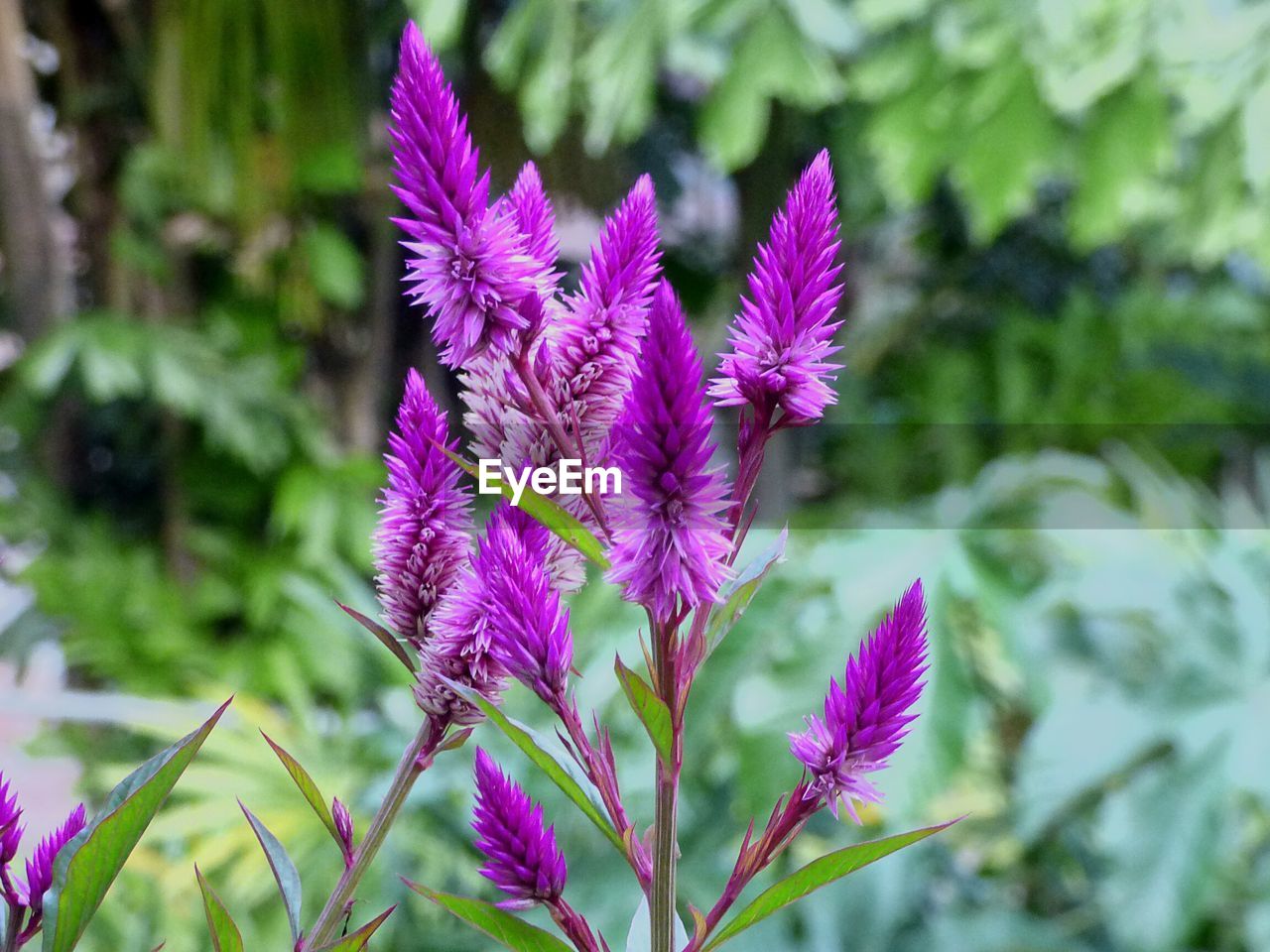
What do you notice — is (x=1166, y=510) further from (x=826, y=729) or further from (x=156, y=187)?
(x=156, y=187)

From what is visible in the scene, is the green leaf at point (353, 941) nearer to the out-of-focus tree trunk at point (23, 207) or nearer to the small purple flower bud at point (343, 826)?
the small purple flower bud at point (343, 826)

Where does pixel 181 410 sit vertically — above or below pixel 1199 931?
above

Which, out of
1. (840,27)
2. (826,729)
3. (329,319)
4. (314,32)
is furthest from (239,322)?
(826,729)

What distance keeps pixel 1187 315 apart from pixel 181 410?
6.74 feet

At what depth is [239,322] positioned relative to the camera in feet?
4.89

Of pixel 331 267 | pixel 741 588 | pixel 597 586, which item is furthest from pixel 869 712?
pixel 331 267

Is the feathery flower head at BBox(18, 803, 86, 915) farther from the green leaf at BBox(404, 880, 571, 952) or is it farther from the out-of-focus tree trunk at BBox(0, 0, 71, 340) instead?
the out-of-focus tree trunk at BBox(0, 0, 71, 340)

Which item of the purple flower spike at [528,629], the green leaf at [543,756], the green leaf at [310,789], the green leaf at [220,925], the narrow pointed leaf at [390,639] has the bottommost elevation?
the green leaf at [220,925]

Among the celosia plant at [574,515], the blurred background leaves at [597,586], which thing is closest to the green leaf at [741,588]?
the celosia plant at [574,515]

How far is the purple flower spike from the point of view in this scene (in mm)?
123

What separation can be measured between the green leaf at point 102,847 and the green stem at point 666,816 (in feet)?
0.17

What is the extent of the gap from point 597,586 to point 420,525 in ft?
2.62

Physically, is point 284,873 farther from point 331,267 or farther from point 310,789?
point 331,267

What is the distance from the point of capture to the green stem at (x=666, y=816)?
13 cm
